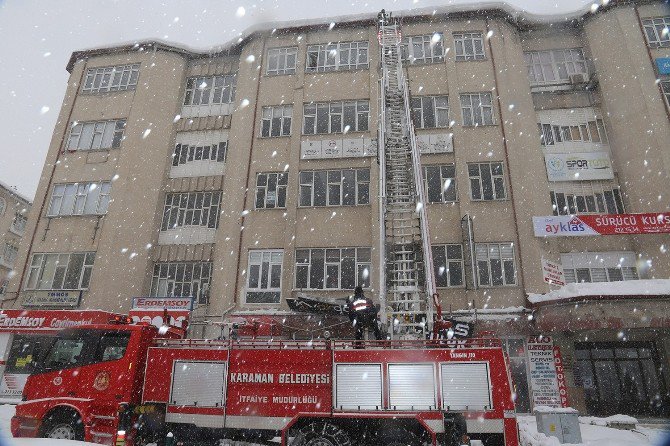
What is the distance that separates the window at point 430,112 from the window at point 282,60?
6.32 meters

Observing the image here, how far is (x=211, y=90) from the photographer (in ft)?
70.2

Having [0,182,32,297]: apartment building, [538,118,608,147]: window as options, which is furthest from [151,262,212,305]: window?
[0,182,32,297]: apartment building

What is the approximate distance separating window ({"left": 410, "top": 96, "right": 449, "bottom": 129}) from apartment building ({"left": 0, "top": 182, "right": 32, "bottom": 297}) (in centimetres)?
3138

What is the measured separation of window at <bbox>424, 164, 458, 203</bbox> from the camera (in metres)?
17.2

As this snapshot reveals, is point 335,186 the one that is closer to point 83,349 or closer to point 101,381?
point 83,349

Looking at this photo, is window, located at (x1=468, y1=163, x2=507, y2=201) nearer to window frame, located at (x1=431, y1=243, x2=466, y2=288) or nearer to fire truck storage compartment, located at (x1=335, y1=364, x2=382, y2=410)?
window frame, located at (x1=431, y1=243, x2=466, y2=288)

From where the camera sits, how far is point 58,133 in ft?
68.4

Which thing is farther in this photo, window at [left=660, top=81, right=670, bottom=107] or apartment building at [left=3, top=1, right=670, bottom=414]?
window at [left=660, top=81, right=670, bottom=107]

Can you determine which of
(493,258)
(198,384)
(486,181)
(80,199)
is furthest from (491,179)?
(80,199)

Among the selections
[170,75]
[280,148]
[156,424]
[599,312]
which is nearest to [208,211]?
[280,148]

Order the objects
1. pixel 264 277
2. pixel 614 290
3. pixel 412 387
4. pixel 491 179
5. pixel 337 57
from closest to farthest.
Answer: pixel 412 387 < pixel 614 290 < pixel 264 277 < pixel 491 179 < pixel 337 57

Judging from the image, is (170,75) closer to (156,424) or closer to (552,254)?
(156,424)

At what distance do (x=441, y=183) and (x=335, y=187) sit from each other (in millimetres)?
4464

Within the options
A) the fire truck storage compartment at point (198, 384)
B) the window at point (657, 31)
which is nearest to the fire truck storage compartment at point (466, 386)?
the fire truck storage compartment at point (198, 384)
